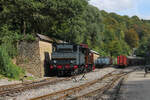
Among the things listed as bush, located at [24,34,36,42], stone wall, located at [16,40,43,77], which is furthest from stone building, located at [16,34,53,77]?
bush, located at [24,34,36,42]

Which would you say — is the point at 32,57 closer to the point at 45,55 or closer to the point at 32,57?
the point at 32,57

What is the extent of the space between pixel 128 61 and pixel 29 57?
3900 cm

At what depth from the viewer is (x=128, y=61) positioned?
180ft

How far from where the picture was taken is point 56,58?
1995 cm

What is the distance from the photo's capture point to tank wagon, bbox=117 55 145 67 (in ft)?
148

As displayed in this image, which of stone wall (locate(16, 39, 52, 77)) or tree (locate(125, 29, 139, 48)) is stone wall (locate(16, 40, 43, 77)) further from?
tree (locate(125, 29, 139, 48))

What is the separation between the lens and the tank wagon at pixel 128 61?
4503 cm

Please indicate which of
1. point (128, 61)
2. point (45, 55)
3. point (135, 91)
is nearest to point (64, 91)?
point (135, 91)

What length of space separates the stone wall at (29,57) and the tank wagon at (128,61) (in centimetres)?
2759

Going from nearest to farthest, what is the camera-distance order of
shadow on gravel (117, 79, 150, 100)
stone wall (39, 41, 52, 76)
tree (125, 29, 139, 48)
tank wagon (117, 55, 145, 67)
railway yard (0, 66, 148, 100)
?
railway yard (0, 66, 148, 100) < shadow on gravel (117, 79, 150, 100) < stone wall (39, 41, 52, 76) < tank wagon (117, 55, 145, 67) < tree (125, 29, 139, 48)

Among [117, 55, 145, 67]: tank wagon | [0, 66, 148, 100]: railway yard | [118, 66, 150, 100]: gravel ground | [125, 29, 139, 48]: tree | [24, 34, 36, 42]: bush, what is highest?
[125, 29, 139, 48]: tree

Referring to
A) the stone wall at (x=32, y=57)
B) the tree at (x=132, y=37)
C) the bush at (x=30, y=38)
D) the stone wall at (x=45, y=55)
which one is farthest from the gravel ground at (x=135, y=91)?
the tree at (x=132, y=37)

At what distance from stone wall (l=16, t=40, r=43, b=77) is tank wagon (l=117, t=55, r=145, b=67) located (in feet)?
90.5

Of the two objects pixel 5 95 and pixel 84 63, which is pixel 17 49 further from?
pixel 5 95
